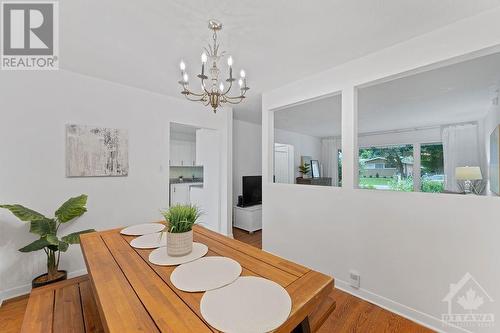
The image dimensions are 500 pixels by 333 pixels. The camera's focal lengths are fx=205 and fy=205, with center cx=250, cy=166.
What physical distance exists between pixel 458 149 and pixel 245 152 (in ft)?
14.5

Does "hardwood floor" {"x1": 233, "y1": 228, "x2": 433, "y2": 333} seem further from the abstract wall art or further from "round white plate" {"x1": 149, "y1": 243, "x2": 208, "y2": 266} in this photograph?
the abstract wall art

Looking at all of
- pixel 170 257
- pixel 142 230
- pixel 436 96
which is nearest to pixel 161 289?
pixel 170 257

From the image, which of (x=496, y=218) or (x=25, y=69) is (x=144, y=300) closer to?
(x=496, y=218)

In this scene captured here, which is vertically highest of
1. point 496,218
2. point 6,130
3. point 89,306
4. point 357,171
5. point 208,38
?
point 208,38

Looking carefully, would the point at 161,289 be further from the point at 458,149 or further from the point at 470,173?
the point at 458,149

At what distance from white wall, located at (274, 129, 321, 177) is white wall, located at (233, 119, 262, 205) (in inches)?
25.4

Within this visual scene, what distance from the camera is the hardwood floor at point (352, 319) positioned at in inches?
67.9

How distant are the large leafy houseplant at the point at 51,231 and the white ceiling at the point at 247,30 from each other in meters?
1.56

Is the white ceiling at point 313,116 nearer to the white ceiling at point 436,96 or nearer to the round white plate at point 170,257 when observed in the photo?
the white ceiling at point 436,96

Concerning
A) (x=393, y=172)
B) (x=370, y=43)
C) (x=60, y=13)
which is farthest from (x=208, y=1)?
(x=393, y=172)

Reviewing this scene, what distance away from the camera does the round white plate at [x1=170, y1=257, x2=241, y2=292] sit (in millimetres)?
945

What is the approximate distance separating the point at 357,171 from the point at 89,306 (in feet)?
8.17

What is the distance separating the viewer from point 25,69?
216cm

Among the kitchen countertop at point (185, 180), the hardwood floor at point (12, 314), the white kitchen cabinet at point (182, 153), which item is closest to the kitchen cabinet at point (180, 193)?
the kitchen countertop at point (185, 180)
